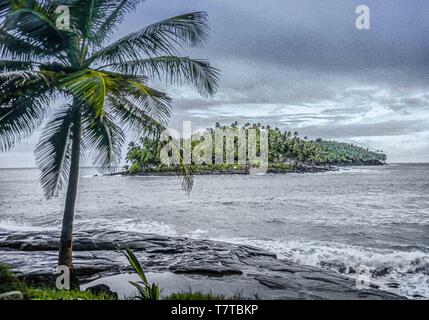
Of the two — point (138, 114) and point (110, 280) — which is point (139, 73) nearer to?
point (138, 114)

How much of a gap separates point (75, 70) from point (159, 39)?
1.27 meters

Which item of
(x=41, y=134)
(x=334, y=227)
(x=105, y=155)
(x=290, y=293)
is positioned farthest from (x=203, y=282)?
(x=334, y=227)

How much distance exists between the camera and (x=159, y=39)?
492 centimetres

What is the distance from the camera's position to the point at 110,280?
614 centimetres

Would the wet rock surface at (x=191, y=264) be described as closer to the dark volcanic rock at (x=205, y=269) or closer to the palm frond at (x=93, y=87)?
the dark volcanic rock at (x=205, y=269)

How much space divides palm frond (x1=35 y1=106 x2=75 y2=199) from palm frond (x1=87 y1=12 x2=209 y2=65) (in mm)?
1022

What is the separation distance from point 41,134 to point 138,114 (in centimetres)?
161

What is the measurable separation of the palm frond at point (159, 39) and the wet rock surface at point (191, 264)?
13.4 ft

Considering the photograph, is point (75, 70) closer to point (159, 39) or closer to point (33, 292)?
point (159, 39)

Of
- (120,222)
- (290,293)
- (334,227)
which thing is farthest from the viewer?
(120,222)

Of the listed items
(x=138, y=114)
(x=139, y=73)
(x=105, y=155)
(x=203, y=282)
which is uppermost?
(x=139, y=73)

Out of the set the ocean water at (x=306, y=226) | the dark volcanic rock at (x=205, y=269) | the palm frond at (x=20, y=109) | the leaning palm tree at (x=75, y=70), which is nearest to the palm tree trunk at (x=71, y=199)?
the leaning palm tree at (x=75, y=70)

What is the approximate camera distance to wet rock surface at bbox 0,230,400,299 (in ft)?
19.7

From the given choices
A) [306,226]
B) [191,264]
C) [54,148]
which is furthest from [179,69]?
[306,226]
